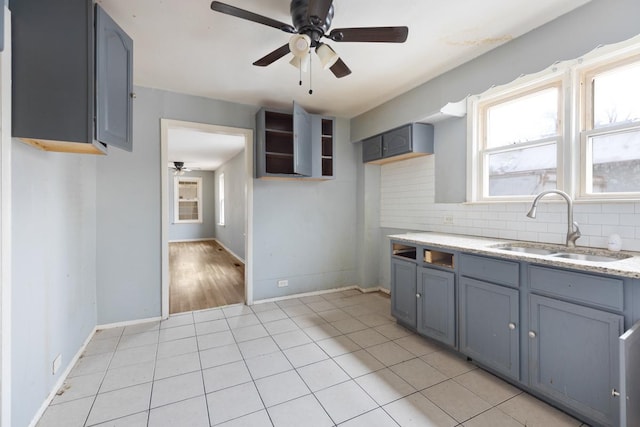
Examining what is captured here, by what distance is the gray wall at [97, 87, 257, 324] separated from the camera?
9.55 feet

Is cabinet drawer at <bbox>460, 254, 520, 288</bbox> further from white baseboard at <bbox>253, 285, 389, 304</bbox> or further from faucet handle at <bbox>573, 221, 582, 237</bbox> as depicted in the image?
white baseboard at <bbox>253, 285, 389, 304</bbox>

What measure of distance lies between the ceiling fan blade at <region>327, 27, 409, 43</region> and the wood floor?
10.7 ft

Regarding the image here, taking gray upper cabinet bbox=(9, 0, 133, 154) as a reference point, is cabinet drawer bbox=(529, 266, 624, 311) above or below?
below

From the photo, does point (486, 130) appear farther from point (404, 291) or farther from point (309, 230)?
point (309, 230)

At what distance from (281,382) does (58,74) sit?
2.33 meters

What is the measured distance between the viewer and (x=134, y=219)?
9.95 ft

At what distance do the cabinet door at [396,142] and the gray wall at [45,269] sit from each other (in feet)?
10.2

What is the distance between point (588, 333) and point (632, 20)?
182 centimetres

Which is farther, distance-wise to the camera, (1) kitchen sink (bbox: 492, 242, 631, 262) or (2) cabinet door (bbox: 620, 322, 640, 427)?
(1) kitchen sink (bbox: 492, 242, 631, 262)

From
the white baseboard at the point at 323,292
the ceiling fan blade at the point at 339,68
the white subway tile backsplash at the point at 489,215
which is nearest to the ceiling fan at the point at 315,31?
the ceiling fan blade at the point at 339,68

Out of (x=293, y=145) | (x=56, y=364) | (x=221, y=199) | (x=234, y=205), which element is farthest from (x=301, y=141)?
(x=221, y=199)

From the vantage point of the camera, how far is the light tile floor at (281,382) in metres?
1.68

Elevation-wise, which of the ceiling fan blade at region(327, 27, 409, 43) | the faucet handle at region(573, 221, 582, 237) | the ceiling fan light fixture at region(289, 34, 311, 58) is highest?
the ceiling fan blade at region(327, 27, 409, 43)

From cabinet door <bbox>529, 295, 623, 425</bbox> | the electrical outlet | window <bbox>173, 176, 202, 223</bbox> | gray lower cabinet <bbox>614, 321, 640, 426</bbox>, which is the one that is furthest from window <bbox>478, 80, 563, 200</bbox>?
window <bbox>173, 176, 202, 223</bbox>
